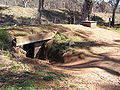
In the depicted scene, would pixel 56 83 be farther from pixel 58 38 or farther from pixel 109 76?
pixel 58 38

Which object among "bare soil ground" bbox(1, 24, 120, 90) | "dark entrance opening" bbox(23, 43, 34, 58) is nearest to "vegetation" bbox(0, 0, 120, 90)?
"bare soil ground" bbox(1, 24, 120, 90)

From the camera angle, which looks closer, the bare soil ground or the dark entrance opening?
the bare soil ground

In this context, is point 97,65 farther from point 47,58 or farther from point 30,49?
point 30,49

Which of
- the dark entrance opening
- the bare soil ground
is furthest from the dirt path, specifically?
the dark entrance opening

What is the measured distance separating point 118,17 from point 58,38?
37973 millimetres

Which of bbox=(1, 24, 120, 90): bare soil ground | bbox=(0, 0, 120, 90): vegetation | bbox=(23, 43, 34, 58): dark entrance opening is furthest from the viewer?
bbox=(23, 43, 34, 58): dark entrance opening

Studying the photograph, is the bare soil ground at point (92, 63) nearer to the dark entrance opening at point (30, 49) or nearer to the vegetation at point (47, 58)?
the vegetation at point (47, 58)

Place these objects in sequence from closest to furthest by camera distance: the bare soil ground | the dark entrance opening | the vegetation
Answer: the vegetation, the bare soil ground, the dark entrance opening

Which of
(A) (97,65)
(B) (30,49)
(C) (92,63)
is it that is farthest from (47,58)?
(A) (97,65)

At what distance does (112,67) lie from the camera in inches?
266

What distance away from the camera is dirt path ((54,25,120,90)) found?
16.6ft

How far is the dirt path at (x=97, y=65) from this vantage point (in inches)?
199

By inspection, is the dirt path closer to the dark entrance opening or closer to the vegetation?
the vegetation

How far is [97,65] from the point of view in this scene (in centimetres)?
696
